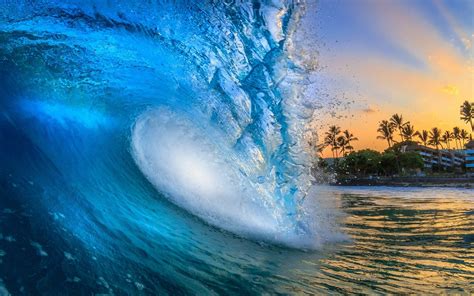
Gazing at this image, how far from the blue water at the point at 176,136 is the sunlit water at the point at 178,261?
0.04m

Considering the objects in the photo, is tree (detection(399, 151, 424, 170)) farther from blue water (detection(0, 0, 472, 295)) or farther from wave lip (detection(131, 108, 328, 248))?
wave lip (detection(131, 108, 328, 248))

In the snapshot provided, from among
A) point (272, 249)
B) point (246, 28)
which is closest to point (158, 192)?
point (272, 249)

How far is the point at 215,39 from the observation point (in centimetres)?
698

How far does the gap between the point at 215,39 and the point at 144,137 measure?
2916 millimetres

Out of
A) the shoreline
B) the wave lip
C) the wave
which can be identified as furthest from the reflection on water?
the shoreline

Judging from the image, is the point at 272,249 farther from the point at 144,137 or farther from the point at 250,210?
the point at 144,137

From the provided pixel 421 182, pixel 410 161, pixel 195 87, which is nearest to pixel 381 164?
pixel 410 161

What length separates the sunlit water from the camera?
324 centimetres

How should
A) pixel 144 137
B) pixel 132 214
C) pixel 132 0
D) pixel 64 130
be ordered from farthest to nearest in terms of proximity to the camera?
pixel 144 137
pixel 64 130
pixel 132 0
pixel 132 214

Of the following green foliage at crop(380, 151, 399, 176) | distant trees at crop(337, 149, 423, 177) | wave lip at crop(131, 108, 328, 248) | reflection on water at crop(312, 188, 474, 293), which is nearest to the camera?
reflection on water at crop(312, 188, 474, 293)

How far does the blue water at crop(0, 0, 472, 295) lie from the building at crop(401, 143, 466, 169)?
115857mm

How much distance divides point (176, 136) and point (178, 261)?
3.92m

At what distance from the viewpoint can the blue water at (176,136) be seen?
191 inches

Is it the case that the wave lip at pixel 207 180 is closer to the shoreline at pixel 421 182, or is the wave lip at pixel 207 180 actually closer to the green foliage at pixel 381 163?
the shoreline at pixel 421 182
